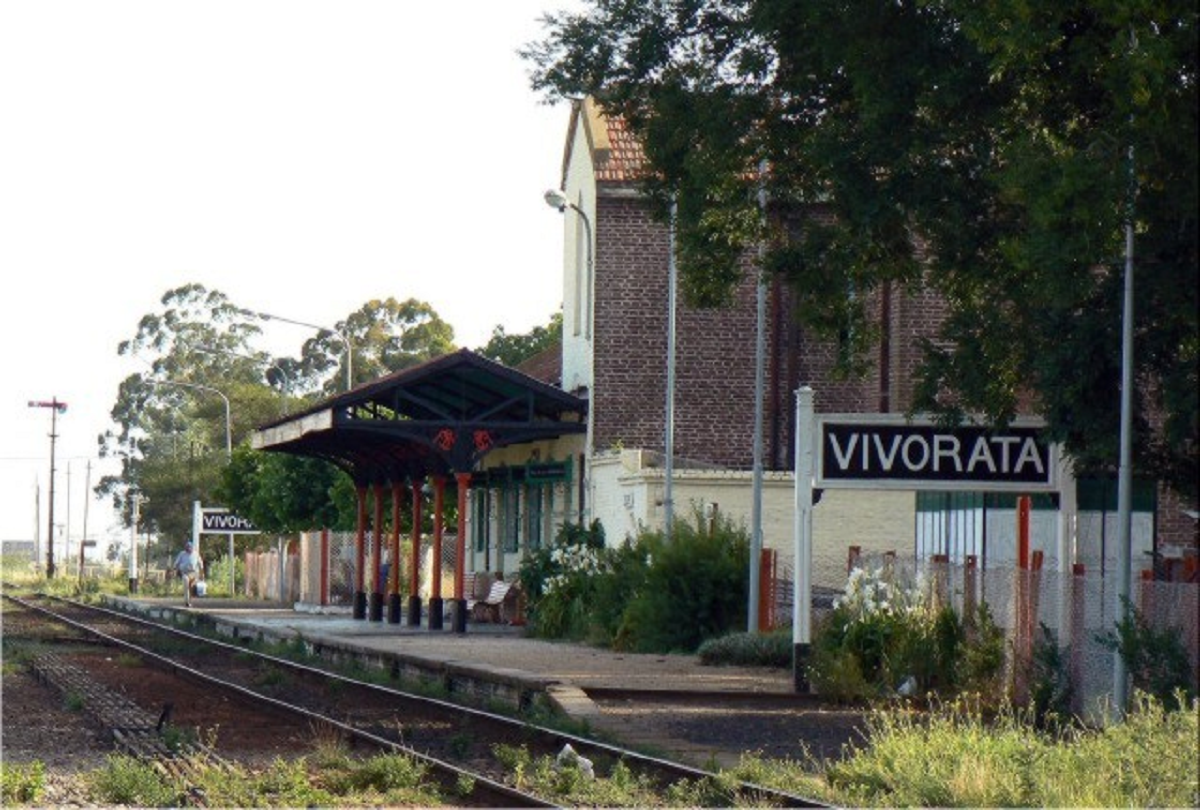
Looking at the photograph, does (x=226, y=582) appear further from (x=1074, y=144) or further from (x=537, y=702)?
(x=1074, y=144)

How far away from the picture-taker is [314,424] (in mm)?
34969

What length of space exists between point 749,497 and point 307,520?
93.4 feet

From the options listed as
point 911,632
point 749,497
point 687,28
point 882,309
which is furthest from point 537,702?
point 882,309

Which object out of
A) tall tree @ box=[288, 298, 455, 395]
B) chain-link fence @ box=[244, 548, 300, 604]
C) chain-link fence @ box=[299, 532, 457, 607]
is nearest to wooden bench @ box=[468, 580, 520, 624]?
chain-link fence @ box=[299, 532, 457, 607]

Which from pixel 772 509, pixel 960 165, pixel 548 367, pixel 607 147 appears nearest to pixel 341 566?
pixel 548 367

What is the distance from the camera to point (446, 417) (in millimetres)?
36188

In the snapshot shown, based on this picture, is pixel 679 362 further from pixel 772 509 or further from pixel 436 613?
pixel 436 613

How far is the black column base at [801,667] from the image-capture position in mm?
21984

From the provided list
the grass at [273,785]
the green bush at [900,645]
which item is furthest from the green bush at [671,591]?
the grass at [273,785]

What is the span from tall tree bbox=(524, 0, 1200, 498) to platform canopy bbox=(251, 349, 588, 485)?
40.3ft

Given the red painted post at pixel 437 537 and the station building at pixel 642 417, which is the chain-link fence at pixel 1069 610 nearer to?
the station building at pixel 642 417

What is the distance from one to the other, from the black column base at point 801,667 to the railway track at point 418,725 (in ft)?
11.9

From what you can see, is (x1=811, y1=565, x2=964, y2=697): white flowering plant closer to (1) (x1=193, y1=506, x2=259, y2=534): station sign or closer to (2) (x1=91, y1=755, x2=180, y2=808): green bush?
(2) (x1=91, y1=755, x2=180, y2=808): green bush

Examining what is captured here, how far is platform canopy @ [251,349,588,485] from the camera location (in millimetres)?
34062
